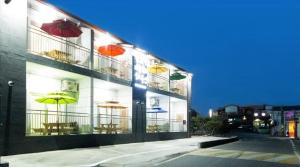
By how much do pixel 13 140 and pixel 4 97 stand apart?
1.73 meters

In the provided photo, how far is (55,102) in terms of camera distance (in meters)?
20.2

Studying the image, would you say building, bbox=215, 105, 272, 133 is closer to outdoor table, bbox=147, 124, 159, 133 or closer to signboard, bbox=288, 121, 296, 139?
signboard, bbox=288, 121, 296, 139

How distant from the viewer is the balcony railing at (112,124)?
2447 cm

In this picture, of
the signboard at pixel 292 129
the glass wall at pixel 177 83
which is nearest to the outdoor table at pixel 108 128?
the glass wall at pixel 177 83

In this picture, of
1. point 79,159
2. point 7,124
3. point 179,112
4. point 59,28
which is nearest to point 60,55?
point 59,28

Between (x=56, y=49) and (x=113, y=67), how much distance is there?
596cm

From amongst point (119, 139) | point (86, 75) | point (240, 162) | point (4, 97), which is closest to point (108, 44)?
point (86, 75)

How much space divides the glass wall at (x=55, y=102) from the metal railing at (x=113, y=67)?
2.01 meters

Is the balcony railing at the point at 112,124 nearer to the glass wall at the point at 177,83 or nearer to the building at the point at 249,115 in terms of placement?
the glass wall at the point at 177,83

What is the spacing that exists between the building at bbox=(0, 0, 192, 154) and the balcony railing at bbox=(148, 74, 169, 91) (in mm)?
86

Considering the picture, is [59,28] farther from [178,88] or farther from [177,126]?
[178,88]

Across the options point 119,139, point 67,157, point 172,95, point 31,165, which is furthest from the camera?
point 172,95

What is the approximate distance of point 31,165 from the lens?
1431cm

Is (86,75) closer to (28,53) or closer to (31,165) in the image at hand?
(28,53)
